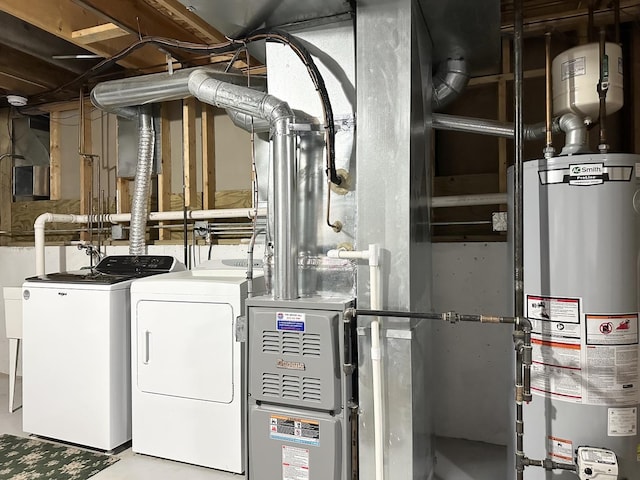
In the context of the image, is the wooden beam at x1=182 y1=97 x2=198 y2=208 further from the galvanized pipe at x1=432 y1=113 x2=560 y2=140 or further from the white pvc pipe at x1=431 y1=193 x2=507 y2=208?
the galvanized pipe at x1=432 y1=113 x2=560 y2=140

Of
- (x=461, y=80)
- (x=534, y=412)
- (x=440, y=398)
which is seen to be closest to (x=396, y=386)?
(x=534, y=412)

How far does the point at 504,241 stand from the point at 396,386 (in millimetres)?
1356

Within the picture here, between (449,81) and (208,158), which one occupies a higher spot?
(449,81)

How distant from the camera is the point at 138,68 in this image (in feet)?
11.3

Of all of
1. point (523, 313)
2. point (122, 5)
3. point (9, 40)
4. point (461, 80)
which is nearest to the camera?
point (523, 313)

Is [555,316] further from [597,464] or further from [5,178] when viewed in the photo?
[5,178]

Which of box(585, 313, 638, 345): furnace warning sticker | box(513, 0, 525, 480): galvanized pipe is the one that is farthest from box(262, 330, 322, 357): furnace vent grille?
box(585, 313, 638, 345): furnace warning sticker

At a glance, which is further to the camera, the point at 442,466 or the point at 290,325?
the point at 442,466

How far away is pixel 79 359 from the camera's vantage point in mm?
2713

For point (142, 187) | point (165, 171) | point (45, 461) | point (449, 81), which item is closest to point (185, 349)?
point (45, 461)

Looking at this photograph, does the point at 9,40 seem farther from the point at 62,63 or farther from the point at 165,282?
the point at 165,282

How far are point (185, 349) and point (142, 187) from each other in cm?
145

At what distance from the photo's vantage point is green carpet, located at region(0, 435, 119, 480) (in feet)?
7.98

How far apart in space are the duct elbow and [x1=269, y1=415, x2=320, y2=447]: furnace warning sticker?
5.79 ft
